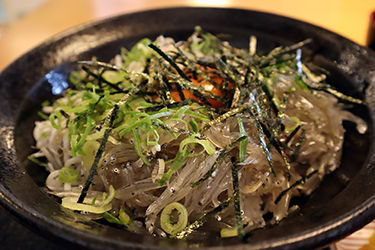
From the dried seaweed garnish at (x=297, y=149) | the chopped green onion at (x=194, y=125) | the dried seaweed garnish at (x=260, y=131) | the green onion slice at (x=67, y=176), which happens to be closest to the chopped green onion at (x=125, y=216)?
the green onion slice at (x=67, y=176)

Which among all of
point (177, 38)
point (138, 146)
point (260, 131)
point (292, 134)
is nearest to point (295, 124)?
point (292, 134)

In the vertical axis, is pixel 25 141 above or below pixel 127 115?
below

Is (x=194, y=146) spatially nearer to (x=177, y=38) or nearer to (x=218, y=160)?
(x=218, y=160)

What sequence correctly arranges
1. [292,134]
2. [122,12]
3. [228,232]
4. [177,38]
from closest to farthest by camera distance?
1. [228,232]
2. [292,134]
3. [177,38]
4. [122,12]

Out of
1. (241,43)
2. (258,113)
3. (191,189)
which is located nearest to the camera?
(191,189)

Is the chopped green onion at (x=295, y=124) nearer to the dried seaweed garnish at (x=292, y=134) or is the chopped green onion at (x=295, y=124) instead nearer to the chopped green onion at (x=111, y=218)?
the dried seaweed garnish at (x=292, y=134)

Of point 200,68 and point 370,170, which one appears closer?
point 370,170

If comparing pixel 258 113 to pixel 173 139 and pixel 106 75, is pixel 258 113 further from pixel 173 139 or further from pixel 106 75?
pixel 106 75

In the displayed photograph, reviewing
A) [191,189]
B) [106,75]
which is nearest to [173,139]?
[191,189]
